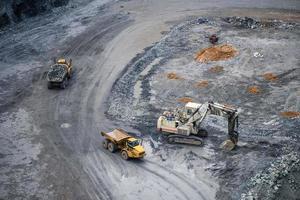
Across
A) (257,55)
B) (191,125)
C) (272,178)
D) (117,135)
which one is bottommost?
(272,178)

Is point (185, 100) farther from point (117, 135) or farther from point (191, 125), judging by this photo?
point (117, 135)

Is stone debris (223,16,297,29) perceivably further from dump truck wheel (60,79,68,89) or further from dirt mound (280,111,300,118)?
dump truck wheel (60,79,68,89)

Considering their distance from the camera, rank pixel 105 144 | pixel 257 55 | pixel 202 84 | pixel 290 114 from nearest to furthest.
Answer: pixel 105 144 → pixel 290 114 → pixel 202 84 → pixel 257 55

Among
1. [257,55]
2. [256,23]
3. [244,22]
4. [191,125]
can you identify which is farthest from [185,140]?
[256,23]

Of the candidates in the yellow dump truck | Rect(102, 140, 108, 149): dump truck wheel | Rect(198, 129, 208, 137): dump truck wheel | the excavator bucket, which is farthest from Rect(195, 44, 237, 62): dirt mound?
Rect(102, 140, 108, 149): dump truck wheel

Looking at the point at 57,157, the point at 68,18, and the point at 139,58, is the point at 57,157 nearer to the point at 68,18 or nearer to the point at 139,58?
the point at 139,58

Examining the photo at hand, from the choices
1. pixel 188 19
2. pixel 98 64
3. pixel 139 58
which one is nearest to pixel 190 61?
pixel 139 58

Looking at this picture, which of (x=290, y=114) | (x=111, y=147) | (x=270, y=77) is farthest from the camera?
(x=270, y=77)
